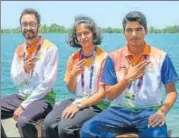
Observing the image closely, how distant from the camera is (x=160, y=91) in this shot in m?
3.37

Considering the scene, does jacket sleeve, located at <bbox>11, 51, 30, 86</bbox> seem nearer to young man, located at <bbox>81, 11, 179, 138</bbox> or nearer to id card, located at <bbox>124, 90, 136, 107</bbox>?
young man, located at <bbox>81, 11, 179, 138</bbox>

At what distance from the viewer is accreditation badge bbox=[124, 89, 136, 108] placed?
3357 millimetres

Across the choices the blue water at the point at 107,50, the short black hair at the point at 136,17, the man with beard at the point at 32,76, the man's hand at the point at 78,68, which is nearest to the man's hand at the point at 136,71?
the short black hair at the point at 136,17

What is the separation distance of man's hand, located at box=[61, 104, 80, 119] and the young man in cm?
24

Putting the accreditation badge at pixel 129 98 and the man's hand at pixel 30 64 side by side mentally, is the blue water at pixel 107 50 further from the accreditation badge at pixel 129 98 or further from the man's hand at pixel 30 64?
the accreditation badge at pixel 129 98

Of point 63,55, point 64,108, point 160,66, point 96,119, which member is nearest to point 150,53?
point 160,66

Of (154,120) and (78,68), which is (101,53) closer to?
(78,68)

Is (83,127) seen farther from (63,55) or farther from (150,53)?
(63,55)

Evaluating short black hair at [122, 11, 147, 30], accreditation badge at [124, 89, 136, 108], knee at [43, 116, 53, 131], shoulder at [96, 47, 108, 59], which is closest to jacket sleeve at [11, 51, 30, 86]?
knee at [43, 116, 53, 131]

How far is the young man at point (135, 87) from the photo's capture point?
3266 millimetres

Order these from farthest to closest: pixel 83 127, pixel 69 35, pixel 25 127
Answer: pixel 69 35 → pixel 25 127 → pixel 83 127

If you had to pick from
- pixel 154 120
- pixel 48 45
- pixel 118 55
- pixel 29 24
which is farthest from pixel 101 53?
pixel 154 120

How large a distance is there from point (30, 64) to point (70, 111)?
2.37 ft

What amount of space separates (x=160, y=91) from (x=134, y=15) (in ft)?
2.11
